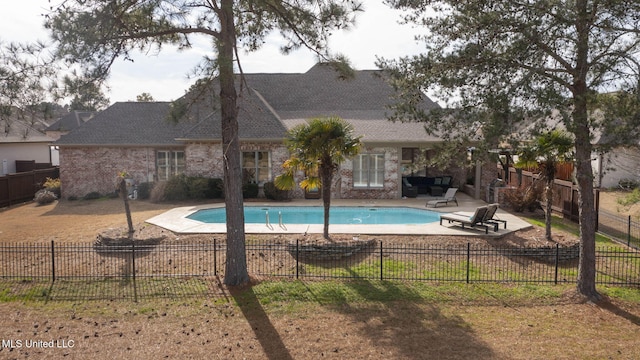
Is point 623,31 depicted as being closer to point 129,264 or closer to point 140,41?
point 140,41

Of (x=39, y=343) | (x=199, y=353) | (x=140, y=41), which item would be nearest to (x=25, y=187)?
(x=140, y=41)

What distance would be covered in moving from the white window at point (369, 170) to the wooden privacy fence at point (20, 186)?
56.8ft

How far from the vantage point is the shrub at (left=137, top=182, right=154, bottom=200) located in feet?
78.4

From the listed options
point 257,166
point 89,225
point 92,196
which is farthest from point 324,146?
point 92,196

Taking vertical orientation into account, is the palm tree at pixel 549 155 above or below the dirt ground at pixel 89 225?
above

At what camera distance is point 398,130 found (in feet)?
79.0

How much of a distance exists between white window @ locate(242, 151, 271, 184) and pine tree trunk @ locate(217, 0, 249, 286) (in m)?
12.7

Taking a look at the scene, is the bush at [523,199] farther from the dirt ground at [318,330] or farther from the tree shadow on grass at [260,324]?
the tree shadow on grass at [260,324]

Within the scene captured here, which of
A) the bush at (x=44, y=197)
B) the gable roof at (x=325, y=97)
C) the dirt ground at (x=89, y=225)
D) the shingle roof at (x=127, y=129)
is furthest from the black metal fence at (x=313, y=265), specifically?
the gable roof at (x=325, y=97)

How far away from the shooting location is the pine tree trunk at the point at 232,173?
1015cm

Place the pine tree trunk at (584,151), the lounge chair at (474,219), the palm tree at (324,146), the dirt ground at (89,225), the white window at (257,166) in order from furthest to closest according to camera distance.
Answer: the white window at (257,166)
the lounge chair at (474,219)
the dirt ground at (89,225)
the palm tree at (324,146)
the pine tree trunk at (584,151)

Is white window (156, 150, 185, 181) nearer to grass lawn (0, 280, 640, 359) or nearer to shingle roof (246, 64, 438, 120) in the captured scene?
shingle roof (246, 64, 438, 120)

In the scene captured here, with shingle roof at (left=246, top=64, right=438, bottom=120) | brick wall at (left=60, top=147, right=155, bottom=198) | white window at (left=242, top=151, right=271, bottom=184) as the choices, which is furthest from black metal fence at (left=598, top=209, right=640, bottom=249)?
brick wall at (left=60, top=147, right=155, bottom=198)

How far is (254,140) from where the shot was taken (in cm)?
2275
